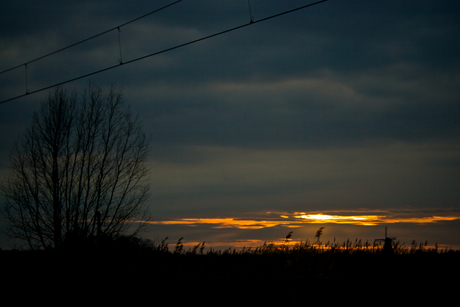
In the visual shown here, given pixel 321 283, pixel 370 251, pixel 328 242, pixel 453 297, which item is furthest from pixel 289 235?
pixel 453 297

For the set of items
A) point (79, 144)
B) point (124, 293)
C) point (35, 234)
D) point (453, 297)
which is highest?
point (79, 144)

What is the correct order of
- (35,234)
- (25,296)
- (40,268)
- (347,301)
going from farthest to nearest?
(35,234) < (40,268) < (25,296) < (347,301)

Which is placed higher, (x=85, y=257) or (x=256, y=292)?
(x=85, y=257)

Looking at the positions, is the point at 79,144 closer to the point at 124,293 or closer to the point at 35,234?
the point at 35,234

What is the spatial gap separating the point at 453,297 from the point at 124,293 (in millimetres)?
8081

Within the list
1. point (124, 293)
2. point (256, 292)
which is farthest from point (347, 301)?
point (124, 293)

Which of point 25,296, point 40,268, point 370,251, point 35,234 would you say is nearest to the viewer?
point 25,296

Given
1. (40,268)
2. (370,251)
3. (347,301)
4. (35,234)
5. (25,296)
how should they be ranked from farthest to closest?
1. (35,234)
2. (370,251)
3. (40,268)
4. (25,296)
5. (347,301)

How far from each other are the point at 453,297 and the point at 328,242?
4.73 metres

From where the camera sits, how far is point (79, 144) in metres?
23.7

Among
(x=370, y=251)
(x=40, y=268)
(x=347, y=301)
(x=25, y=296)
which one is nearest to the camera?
(x=347, y=301)

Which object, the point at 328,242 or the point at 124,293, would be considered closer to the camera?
the point at 124,293

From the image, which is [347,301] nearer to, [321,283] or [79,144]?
[321,283]

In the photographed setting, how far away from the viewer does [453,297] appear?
30.8 ft
